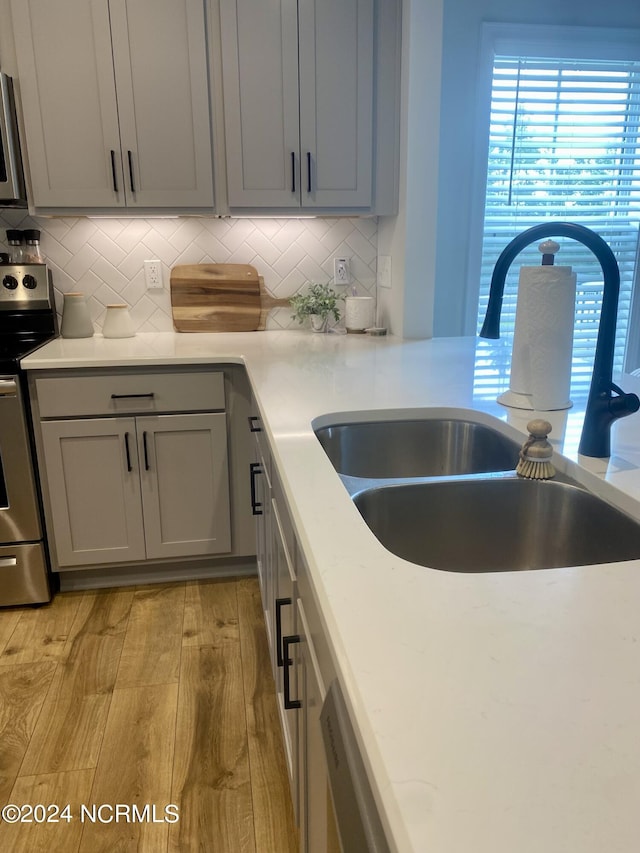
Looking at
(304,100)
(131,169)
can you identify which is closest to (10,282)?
(131,169)

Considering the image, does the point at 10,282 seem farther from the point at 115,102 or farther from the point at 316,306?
the point at 316,306

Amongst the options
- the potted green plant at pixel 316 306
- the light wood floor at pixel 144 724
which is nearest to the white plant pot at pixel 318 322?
the potted green plant at pixel 316 306

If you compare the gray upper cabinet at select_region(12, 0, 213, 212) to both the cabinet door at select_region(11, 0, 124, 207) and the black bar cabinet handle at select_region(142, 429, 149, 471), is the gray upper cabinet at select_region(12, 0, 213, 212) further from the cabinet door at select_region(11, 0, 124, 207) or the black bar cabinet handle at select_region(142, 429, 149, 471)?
the black bar cabinet handle at select_region(142, 429, 149, 471)

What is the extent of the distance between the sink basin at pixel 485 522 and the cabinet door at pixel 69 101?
75.9 inches

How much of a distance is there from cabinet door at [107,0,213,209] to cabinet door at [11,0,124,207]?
0.18 feet

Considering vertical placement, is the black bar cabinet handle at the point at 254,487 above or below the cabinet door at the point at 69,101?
below

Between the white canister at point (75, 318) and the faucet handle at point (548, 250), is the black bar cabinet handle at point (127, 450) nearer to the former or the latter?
the white canister at point (75, 318)

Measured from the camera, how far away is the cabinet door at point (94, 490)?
2.43m

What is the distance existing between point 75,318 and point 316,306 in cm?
104

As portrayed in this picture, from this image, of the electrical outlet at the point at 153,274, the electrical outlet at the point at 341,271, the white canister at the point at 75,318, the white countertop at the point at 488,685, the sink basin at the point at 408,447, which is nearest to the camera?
the white countertop at the point at 488,685

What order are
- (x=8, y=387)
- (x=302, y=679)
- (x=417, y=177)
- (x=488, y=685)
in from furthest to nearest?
(x=417, y=177)
(x=8, y=387)
(x=302, y=679)
(x=488, y=685)

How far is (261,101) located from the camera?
2.56 m

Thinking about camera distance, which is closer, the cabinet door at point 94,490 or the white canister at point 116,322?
the cabinet door at point 94,490

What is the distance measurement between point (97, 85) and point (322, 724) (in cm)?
251
